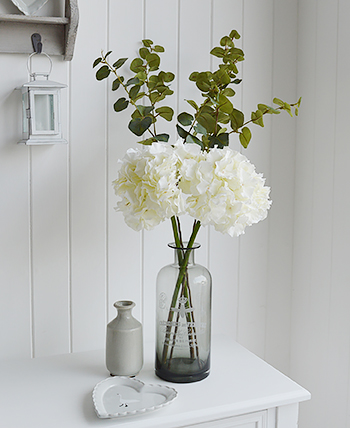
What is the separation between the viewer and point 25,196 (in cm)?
138

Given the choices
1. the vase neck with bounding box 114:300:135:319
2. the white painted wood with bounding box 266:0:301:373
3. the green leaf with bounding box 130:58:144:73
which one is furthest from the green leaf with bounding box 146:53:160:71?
the vase neck with bounding box 114:300:135:319

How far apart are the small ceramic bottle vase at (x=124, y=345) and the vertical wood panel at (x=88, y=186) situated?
0.86 ft

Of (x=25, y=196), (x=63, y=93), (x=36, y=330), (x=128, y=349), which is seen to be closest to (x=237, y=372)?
(x=128, y=349)

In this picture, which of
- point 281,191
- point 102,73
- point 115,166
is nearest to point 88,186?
point 115,166

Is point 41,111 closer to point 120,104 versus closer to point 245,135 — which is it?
point 120,104

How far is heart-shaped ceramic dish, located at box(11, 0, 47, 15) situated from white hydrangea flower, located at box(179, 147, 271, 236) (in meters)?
0.60

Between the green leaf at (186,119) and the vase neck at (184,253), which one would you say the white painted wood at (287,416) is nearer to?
the vase neck at (184,253)

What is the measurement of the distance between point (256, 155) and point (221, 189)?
60cm

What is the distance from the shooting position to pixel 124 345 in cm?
121

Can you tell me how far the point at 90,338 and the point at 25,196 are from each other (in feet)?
1.50

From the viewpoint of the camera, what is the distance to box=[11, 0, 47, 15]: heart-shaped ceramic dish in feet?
4.21

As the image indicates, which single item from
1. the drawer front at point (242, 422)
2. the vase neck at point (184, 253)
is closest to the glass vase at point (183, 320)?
the vase neck at point (184, 253)

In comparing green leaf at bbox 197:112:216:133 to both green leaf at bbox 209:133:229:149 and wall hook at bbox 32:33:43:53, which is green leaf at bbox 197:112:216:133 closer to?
green leaf at bbox 209:133:229:149

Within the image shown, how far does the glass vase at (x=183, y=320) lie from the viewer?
47.8 inches
